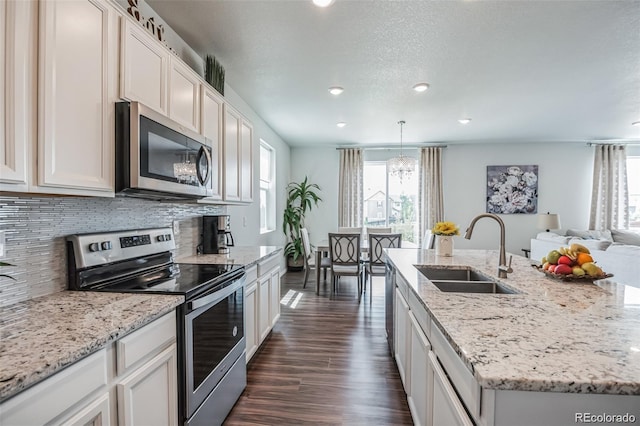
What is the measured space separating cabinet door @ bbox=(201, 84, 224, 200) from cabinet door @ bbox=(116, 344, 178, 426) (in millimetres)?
1212

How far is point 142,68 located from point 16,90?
0.67m

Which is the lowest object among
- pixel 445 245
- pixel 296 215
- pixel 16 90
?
pixel 445 245

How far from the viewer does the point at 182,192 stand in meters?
1.77

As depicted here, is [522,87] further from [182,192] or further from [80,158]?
[80,158]

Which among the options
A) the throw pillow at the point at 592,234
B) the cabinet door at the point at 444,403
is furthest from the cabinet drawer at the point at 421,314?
the throw pillow at the point at 592,234

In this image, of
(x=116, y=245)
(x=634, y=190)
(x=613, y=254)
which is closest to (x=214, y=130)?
(x=116, y=245)

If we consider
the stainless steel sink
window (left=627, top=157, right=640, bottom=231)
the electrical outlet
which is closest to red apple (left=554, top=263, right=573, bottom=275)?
the stainless steel sink

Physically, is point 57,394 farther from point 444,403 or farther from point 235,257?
point 235,257

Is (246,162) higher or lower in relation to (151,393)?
higher

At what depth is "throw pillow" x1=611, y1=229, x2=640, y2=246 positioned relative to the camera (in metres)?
5.30

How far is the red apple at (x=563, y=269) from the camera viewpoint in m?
1.67

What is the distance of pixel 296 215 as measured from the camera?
6047 millimetres

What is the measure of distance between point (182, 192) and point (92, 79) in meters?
0.68

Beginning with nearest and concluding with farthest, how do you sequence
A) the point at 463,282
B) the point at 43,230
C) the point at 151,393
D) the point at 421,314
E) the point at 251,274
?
the point at 151,393
the point at 43,230
the point at 421,314
the point at 463,282
the point at 251,274
